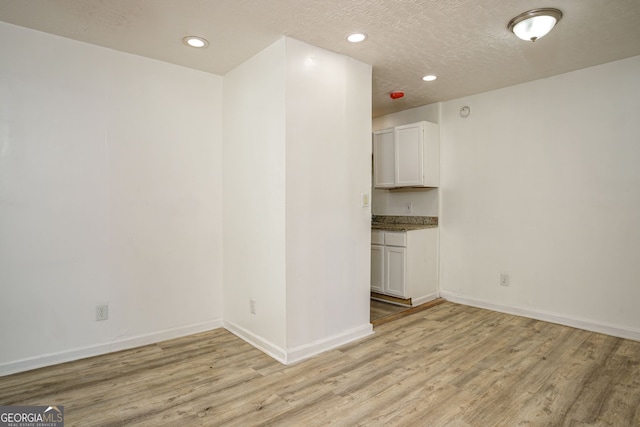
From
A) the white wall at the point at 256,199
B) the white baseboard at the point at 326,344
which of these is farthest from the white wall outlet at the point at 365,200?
the white baseboard at the point at 326,344

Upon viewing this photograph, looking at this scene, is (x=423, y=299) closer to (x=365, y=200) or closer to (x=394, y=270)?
(x=394, y=270)

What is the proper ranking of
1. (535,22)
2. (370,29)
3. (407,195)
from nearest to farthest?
(535,22)
(370,29)
(407,195)

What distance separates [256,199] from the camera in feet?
9.67

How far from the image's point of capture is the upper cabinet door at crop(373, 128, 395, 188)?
4434 mm

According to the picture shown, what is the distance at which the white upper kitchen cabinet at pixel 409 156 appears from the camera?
4.17m

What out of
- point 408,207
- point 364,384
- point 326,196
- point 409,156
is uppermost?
point 409,156

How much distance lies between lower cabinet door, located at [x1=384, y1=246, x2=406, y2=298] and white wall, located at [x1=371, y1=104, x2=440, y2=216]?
2.76 feet

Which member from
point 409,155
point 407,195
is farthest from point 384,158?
point 407,195

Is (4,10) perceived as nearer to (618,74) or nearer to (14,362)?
(14,362)

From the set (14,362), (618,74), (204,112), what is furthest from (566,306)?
(14,362)

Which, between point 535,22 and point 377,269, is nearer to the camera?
point 535,22

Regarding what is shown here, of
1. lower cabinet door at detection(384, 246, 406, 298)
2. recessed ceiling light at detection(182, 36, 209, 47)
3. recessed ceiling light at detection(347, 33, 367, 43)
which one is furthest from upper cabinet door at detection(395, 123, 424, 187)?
recessed ceiling light at detection(182, 36, 209, 47)

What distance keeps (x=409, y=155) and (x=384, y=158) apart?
377mm

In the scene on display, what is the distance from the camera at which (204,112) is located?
3.33 metres
